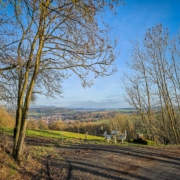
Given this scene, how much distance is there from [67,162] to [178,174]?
4313 millimetres

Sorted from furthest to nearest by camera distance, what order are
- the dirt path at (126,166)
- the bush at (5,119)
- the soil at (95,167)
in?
the bush at (5,119), the dirt path at (126,166), the soil at (95,167)

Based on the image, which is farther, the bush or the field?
the bush

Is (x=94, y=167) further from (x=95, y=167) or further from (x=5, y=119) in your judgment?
(x=5, y=119)

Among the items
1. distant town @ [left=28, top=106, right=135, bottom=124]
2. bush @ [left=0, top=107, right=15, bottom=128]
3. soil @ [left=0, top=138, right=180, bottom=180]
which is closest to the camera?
soil @ [left=0, top=138, right=180, bottom=180]

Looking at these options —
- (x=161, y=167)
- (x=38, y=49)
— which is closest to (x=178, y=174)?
(x=161, y=167)

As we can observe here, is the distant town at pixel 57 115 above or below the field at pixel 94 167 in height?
above

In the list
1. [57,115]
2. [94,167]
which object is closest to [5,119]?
[57,115]

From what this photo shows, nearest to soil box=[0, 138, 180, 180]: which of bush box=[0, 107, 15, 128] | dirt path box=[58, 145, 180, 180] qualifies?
dirt path box=[58, 145, 180, 180]

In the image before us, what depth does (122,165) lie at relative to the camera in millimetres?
8039

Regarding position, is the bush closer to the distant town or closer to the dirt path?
the distant town

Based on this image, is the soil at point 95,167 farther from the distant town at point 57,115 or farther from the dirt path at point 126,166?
the distant town at point 57,115

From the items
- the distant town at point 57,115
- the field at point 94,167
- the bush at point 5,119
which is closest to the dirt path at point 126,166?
the field at point 94,167

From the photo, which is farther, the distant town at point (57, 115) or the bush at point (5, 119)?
the distant town at point (57, 115)

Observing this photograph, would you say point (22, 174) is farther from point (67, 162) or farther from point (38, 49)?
point (38, 49)
